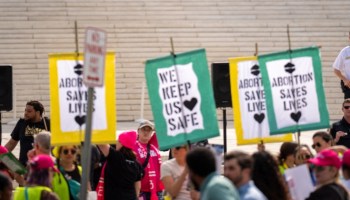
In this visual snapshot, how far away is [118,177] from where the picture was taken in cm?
1273

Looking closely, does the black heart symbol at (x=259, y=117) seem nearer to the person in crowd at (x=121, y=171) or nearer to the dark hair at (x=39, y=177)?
the person in crowd at (x=121, y=171)

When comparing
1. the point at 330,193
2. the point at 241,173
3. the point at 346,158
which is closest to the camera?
the point at 241,173

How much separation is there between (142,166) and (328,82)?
1446 centimetres

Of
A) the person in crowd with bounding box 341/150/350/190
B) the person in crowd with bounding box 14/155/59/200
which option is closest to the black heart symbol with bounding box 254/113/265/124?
the person in crowd with bounding box 341/150/350/190

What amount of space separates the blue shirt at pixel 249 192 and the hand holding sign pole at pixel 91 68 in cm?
136

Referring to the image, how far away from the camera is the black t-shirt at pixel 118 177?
41.7 feet

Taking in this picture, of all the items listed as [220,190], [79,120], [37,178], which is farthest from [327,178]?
[79,120]

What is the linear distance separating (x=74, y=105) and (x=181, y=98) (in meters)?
0.92

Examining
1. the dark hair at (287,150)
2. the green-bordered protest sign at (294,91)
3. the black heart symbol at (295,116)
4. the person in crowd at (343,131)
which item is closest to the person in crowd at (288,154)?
the dark hair at (287,150)

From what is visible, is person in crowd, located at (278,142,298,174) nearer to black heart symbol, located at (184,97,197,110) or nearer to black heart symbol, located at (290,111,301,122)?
black heart symbol, located at (290,111,301,122)

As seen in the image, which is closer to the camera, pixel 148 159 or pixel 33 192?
pixel 33 192

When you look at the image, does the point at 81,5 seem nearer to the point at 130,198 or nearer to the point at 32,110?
the point at 32,110

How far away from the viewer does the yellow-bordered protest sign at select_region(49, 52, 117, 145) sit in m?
10.9

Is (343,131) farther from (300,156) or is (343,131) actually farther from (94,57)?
(94,57)
